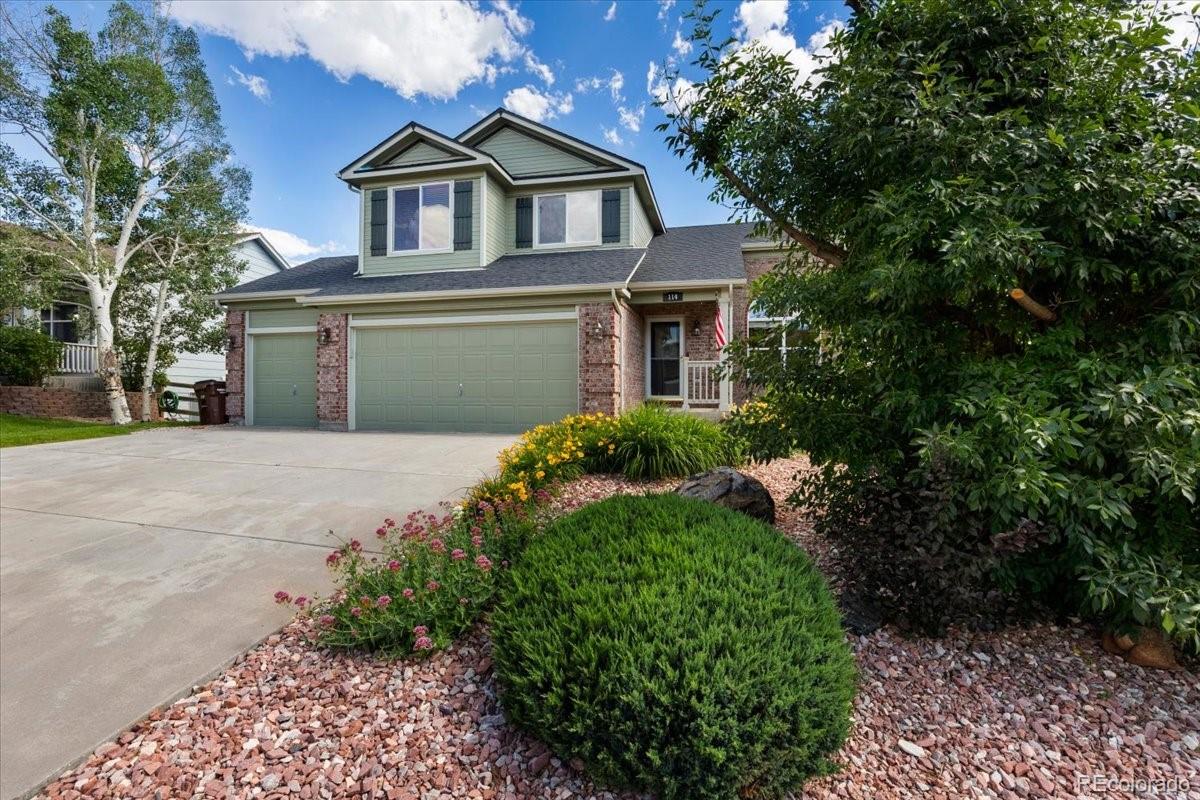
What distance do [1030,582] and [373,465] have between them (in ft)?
21.4

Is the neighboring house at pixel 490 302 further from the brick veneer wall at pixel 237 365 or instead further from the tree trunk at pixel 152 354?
the tree trunk at pixel 152 354

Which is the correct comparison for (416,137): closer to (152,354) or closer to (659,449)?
(152,354)

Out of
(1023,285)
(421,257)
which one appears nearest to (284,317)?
(421,257)

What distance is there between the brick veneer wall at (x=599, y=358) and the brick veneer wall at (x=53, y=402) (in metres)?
12.2

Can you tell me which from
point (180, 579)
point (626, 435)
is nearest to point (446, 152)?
point (626, 435)

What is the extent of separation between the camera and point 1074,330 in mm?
2316

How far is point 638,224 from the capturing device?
1237 cm

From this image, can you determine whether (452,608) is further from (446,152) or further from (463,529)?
(446,152)

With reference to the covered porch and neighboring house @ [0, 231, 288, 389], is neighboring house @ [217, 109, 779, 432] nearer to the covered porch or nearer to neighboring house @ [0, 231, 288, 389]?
the covered porch

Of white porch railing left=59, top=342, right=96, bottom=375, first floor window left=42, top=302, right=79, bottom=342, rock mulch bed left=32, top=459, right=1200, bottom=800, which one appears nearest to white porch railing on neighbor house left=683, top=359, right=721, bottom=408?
rock mulch bed left=32, top=459, right=1200, bottom=800

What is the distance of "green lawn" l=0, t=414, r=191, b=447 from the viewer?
30.2 feet

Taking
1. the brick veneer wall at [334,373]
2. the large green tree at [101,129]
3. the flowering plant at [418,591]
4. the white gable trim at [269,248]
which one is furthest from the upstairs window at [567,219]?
the white gable trim at [269,248]

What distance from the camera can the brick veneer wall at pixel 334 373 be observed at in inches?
434

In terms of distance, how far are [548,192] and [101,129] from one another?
392 inches
